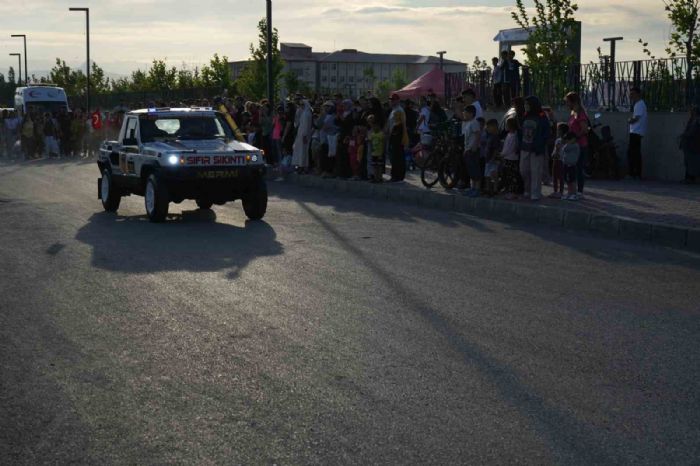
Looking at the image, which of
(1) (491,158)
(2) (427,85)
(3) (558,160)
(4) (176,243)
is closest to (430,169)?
(1) (491,158)

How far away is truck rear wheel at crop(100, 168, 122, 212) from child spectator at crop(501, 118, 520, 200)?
20.9ft

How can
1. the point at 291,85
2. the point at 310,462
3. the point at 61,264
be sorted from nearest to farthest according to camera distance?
the point at 310,462 < the point at 61,264 < the point at 291,85

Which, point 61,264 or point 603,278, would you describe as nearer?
point 603,278

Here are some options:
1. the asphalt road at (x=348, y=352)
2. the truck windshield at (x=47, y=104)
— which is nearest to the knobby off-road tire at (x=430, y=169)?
the asphalt road at (x=348, y=352)

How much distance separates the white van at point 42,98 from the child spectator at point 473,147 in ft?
122

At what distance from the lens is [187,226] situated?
50.8ft

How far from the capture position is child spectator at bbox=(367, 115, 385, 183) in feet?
71.2

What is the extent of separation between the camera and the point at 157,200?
15.7m

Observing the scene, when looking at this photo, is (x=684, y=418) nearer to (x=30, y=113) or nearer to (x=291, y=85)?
(x=30, y=113)

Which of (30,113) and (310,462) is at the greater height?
(30,113)

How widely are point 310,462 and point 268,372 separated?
1.73 m

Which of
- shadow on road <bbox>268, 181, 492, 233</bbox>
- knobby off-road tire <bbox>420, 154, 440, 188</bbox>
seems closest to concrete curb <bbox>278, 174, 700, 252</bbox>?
shadow on road <bbox>268, 181, 492, 233</bbox>

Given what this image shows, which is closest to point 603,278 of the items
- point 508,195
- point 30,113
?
point 508,195

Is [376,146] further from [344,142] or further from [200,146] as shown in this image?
[200,146]
